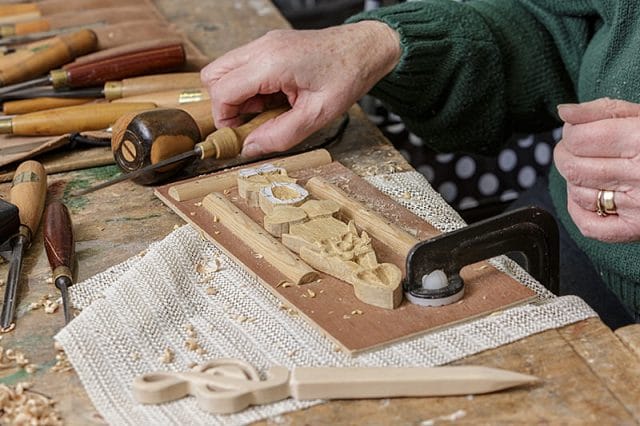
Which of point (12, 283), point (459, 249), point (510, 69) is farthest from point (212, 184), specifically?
point (510, 69)

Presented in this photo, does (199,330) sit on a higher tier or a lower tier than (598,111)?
lower

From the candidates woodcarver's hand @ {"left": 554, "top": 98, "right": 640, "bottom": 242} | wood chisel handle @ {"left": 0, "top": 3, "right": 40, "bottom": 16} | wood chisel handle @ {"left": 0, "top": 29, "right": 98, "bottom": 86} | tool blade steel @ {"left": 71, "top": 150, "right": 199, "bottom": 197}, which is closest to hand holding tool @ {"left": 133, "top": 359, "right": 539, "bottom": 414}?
woodcarver's hand @ {"left": 554, "top": 98, "right": 640, "bottom": 242}

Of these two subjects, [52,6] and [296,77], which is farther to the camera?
[52,6]

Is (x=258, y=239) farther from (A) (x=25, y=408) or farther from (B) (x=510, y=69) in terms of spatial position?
(B) (x=510, y=69)

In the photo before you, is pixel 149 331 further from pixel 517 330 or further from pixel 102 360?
pixel 517 330

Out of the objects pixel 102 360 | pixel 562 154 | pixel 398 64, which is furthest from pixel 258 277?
pixel 398 64

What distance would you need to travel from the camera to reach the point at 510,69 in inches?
68.0

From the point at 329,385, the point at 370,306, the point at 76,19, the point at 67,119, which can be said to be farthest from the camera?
the point at 76,19

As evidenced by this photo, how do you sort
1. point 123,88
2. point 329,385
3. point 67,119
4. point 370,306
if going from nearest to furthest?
point 329,385, point 370,306, point 67,119, point 123,88

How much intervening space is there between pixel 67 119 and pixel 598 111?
2.81 feet

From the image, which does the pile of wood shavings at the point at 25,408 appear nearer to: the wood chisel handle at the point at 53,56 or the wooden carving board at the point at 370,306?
the wooden carving board at the point at 370,306

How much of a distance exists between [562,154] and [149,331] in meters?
0.59

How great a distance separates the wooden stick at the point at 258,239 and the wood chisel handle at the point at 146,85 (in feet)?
1.39

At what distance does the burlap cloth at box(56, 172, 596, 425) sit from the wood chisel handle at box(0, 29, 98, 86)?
678 mm
